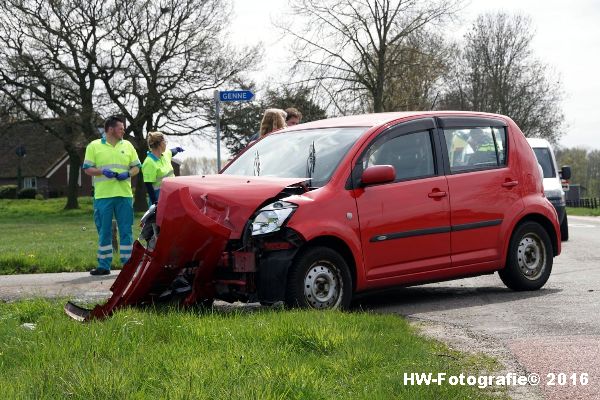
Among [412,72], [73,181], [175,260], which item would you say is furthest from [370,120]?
[73,181]

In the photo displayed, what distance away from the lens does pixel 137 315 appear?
6715 millimetres

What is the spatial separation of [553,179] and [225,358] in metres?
14.0

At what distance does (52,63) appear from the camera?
4188cm

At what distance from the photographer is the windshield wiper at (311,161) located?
330 inches

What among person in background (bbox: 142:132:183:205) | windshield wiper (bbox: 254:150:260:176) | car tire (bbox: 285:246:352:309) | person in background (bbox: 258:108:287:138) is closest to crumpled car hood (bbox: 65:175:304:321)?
car tire (bbox: 285:246:352:309)

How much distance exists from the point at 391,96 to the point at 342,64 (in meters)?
2.54

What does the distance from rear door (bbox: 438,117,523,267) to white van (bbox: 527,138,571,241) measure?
7327mm

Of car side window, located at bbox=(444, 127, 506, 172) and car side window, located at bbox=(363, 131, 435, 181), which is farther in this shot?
car side window, located at bbox=(444, 127, 506, 172)

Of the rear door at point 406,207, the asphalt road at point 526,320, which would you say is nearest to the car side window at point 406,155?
the rear door at point 406,207

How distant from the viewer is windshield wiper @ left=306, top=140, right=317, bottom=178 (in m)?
8.38

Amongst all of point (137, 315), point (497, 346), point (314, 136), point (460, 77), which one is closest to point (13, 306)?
point (137, 315)

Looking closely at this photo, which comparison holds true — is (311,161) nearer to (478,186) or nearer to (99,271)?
(478,186)

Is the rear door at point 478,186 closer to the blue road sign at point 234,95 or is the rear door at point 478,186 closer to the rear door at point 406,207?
the rear door at point 406,207

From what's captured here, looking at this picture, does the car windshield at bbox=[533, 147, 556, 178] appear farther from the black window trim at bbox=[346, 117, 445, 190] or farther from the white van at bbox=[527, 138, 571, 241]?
the black window trim at bbox=[346, 117, 445, 190]
